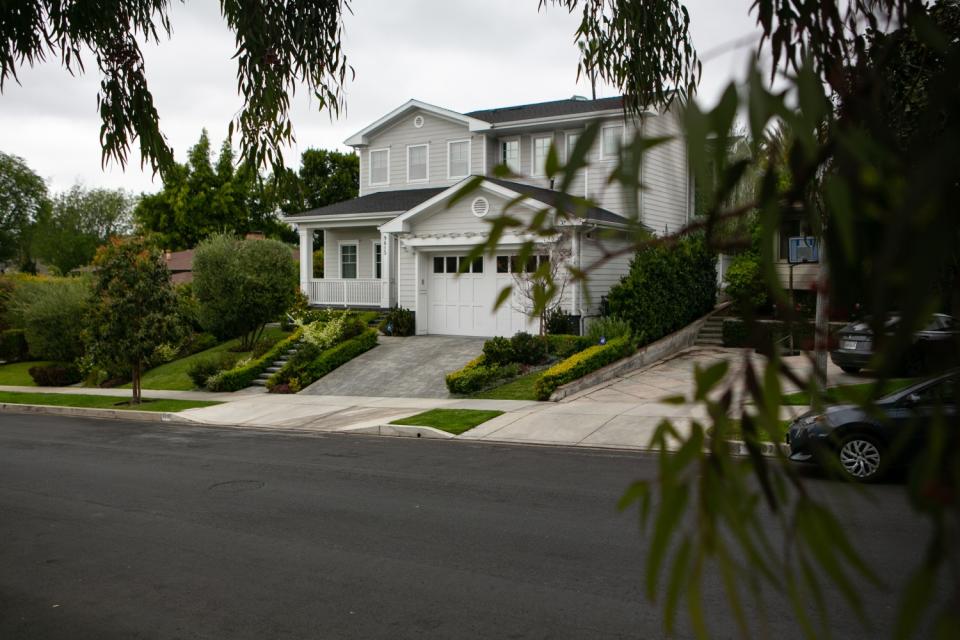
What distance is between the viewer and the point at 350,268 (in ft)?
108

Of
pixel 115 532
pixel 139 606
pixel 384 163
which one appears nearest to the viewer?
pixel 139 606

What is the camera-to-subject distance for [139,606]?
600 cm

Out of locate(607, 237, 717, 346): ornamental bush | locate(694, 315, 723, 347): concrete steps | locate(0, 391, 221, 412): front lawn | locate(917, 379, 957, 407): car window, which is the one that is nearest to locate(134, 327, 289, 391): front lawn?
locate(0, 391, 221, 412): front lawn

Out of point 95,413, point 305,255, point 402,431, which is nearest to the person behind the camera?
point 402,431

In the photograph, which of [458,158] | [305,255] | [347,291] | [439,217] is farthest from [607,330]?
[305,255]

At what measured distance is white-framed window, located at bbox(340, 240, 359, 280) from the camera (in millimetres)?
32594

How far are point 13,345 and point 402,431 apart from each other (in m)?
25.3

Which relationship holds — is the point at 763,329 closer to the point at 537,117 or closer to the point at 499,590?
the point at 499,590

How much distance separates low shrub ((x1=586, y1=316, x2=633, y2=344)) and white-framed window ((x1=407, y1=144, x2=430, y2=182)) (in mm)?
12990

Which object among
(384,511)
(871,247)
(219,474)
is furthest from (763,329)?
(219,474)

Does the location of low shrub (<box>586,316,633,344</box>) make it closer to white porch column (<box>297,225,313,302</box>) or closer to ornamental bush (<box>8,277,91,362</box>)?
white porch column (<box>297,225,313,302</box>)

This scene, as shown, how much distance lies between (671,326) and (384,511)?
15814mm

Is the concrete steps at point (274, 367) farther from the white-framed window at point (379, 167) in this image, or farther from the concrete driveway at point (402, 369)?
the white-framed window at point (379, 167)

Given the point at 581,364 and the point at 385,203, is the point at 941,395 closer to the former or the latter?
the point at 581,364
